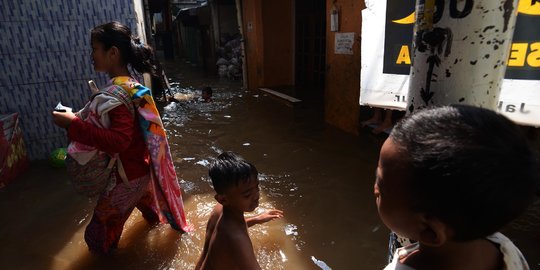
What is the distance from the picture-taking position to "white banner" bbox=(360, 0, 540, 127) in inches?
88.0

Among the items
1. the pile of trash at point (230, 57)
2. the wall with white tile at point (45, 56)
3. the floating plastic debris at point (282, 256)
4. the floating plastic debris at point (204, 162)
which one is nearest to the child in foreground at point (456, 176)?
the floating plastic debris at point (282, 256)

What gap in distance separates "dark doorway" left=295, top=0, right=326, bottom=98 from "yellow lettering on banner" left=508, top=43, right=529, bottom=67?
5.96 m

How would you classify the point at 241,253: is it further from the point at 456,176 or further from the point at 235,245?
the point at 456,176

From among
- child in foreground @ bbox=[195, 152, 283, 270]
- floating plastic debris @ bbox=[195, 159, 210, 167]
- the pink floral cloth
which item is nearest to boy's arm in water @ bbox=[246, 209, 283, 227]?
child in foreground @ bbox=[195, 152, 283, 270]

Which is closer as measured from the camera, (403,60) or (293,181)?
A: (403,60)

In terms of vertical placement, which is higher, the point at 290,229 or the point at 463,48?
the point at 463,48

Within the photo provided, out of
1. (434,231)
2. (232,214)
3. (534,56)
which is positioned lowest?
(232,214)

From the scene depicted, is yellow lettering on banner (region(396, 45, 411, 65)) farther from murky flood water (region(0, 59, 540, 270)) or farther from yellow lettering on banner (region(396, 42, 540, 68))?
murky flood water (region(0, 59, 540, 270))

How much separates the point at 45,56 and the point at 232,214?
11.2 feet

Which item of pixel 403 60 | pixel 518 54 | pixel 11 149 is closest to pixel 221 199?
pixel 518 54

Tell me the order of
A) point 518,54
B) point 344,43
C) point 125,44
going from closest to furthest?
1. point 125,44
2. point 518,54
3. point 344,43

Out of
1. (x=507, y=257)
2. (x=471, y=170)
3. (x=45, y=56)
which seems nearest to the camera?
(x=471, y=170)

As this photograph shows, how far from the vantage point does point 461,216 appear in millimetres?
653

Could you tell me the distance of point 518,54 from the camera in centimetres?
232
